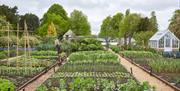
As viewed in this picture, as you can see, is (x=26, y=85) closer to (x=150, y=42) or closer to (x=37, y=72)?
(x=37, y=72)

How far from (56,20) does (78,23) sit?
21.3ft

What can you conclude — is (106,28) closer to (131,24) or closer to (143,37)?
(131,24)

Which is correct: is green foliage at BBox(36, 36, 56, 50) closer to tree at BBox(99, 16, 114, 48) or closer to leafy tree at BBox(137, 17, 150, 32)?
leafy tree at BBox(137, 17, 150, 32)

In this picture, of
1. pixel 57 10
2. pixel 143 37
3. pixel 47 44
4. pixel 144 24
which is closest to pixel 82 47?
pixel 47 44

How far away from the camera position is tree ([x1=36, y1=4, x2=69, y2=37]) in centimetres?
5825

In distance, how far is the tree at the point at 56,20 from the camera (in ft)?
191

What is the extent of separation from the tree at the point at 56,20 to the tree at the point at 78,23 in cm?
130

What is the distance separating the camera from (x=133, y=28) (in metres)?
53.7

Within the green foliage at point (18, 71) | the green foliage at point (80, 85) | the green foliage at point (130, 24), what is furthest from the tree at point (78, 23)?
the green foliage at point (80, 85)

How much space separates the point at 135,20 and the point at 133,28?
4.12 feet

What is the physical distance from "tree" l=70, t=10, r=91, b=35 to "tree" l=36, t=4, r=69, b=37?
1.30 m

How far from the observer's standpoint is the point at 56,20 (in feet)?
205

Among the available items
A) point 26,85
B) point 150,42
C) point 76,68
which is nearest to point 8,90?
point 26,85

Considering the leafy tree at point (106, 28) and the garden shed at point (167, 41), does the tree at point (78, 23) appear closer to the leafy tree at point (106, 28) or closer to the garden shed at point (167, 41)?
the leafy tree at point (106, 28)
